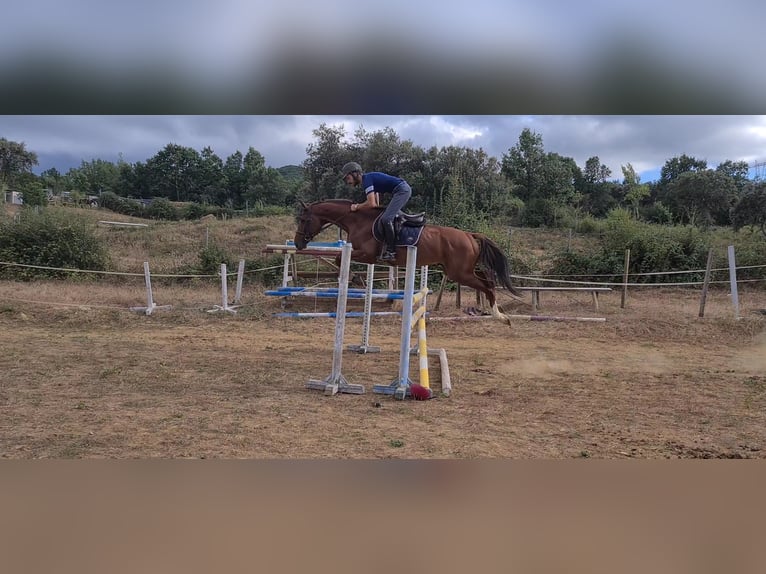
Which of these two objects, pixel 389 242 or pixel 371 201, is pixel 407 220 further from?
pixel 371 201

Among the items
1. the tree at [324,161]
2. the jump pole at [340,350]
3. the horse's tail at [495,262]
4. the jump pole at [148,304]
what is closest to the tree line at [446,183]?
the tree at [324,161]

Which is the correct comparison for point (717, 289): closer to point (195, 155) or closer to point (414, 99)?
point (414, 99)

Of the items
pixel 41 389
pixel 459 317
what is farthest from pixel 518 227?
pixel 41 389

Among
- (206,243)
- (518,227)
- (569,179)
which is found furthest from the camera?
(569,179)

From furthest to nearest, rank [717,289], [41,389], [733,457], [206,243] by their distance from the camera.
Result: [206,243] < [717,289] < [41,389] < [733,457]

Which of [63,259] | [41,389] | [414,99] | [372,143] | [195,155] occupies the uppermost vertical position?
[195,155]

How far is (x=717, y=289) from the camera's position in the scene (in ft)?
38.8

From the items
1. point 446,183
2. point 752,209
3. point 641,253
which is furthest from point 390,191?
point 752,209

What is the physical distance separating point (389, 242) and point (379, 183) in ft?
1.96

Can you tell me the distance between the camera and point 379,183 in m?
4.87

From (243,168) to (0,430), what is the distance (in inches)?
772

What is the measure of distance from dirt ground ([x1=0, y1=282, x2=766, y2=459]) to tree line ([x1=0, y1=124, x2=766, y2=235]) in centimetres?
483

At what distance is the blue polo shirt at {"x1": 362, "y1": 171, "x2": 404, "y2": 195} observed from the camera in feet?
15.9

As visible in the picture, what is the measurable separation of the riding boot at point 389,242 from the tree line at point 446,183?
6.64 m
